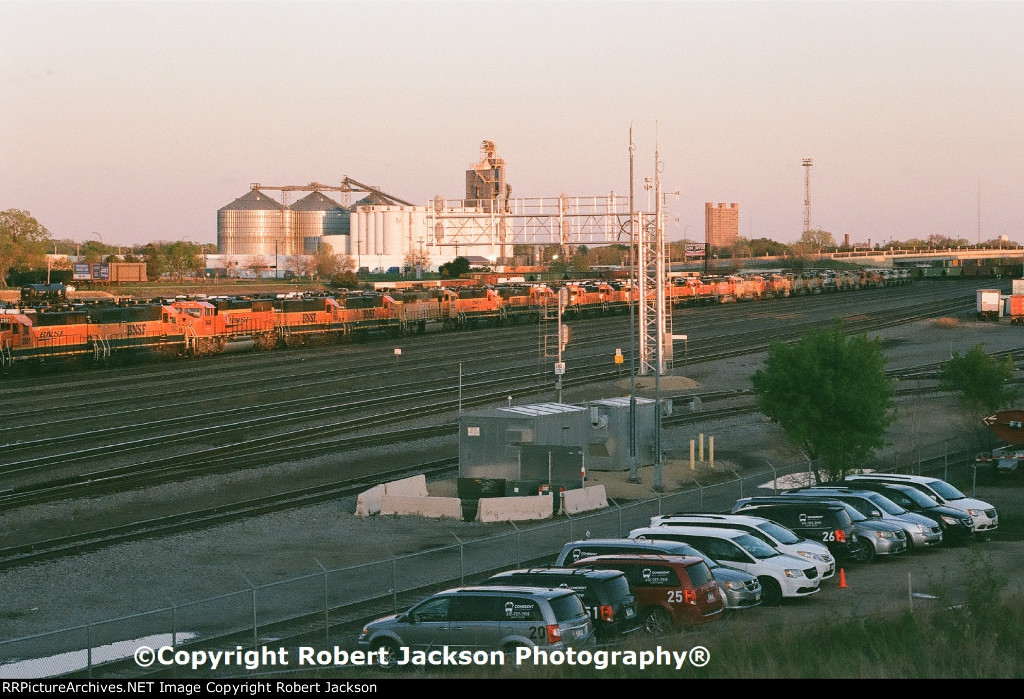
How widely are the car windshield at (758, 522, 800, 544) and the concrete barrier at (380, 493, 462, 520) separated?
9.77 m

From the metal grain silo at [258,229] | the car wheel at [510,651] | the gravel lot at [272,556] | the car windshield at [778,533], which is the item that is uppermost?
the metal grain silo at [258,229]

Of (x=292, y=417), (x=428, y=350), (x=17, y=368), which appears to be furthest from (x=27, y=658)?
(x=428, y=350)

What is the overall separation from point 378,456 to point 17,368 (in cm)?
2709

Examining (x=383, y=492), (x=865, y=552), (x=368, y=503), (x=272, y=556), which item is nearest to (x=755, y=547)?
(x=865, y=552)

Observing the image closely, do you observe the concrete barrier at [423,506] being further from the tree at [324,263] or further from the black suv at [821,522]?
the tree at [324,263]

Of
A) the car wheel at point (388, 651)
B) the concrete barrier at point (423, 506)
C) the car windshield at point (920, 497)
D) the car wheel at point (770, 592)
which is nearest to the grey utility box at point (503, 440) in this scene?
the concrete barrier at point (423, 506)

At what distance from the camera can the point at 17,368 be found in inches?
2359

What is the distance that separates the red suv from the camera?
62.5ft

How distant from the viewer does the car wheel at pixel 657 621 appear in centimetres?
1903

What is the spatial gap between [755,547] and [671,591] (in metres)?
4.02

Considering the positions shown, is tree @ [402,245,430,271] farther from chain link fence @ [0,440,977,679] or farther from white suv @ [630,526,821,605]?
white suv @ [630,526,821,605]

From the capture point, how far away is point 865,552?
2583cm

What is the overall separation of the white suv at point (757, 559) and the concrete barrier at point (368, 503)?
35.7 ft

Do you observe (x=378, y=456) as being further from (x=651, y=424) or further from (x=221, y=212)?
(x=221, y=212)
